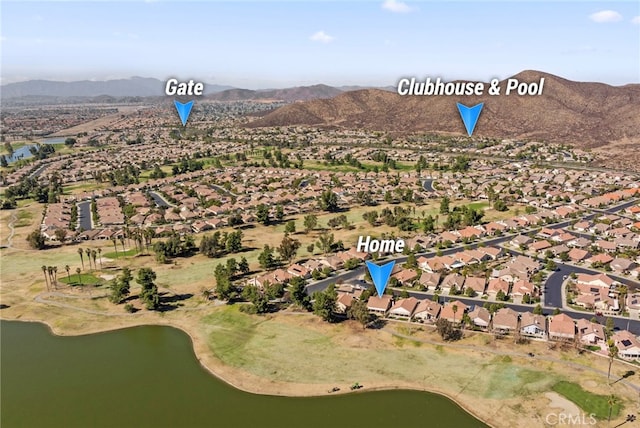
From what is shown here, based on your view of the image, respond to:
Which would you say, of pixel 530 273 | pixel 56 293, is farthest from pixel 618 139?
pixel 56 293

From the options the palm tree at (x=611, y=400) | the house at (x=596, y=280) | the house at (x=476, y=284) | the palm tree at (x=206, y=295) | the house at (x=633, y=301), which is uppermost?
the house at (x=596, y=280)

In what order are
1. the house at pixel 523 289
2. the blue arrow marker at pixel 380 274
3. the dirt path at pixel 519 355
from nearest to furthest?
1. the dirt path at pixel 519 355
2. the house at pixel 523 289
3. the blue arrow marker at pixel 380 274

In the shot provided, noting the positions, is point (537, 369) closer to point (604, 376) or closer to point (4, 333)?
point (604, 376)

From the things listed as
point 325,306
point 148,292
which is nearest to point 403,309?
point 325,306

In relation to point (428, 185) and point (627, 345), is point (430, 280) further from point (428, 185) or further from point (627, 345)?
point (428, 185)

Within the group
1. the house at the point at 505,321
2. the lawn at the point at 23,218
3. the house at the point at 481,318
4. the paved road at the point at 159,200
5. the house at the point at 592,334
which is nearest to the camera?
the house at the point at 592,334

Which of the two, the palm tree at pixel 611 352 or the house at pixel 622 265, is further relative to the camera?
the house at pixel 622 265

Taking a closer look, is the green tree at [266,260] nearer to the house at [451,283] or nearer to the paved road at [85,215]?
the house at [451,283]

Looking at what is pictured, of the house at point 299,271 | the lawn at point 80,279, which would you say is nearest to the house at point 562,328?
the house at point 299,271
